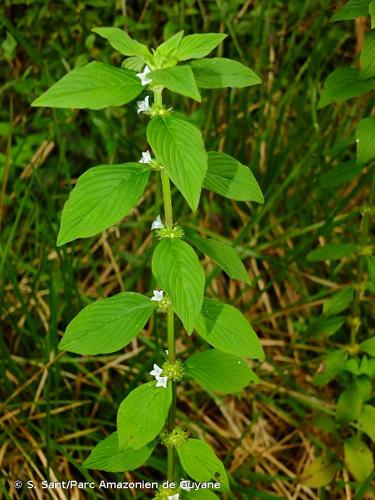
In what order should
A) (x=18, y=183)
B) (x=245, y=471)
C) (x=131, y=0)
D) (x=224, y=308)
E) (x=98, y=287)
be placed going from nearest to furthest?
(x=224, y=308) → (x=245, y=471) → (x=98, y=287) → (x=18, y=183) → (x=131, y=0)

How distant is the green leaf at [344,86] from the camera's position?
5.72 ft

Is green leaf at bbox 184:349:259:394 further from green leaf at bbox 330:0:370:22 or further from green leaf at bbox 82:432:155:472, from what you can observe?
green leaf at bbox 330:0:370:22

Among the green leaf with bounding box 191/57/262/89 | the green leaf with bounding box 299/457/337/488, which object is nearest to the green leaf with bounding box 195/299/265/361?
the green leaf with bounding box 191/57/262/89

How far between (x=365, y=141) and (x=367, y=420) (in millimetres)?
862

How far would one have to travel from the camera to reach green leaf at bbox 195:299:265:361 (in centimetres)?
134

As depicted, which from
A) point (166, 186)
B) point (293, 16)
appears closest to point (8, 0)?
point (293, 16)

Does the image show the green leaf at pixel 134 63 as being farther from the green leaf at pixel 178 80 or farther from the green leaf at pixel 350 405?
the green leaf at pixel 350 405

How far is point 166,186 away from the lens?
1.29 m

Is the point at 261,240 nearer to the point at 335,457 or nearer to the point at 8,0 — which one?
the point at 335,457

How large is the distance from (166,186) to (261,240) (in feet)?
5.12

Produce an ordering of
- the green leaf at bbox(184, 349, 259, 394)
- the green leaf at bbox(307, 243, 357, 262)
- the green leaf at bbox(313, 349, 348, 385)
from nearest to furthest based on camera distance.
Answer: the green leaf at bbox(184, 349, 259, 394) → the green leaf at bbox(307, 243, 357, 262) → the green leaf at bbox(313, 349, 348, 385)

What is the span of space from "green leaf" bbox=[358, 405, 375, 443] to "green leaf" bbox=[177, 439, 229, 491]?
0.75 meters

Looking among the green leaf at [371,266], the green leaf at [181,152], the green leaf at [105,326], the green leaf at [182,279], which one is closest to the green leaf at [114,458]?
the green leaf at [105,326]

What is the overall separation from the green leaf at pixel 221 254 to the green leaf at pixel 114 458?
0.42 m
